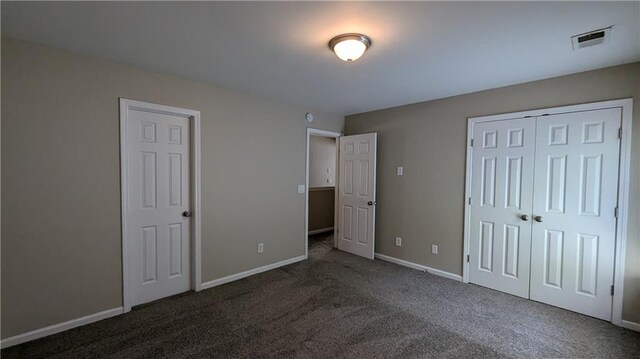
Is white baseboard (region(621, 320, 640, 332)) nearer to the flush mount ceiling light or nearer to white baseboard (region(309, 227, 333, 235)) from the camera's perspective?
the flush mount ceiling light

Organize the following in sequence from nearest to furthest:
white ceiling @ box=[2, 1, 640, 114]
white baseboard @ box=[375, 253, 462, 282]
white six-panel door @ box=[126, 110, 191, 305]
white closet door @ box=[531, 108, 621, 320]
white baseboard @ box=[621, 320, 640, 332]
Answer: white ceiling @ box=[2, 1, 640, 114] → white baseboard @ box=[621, 320, 640, 332] → white closet door @ box=[531, 108, 621, 320] → white six-panel door @ box=[126, 110, 191, 305] → white baseboard @ box=[375, 253, 462, 282]

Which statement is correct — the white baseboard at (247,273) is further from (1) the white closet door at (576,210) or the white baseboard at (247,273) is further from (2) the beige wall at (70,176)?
(1) the white closet door at (576,210)

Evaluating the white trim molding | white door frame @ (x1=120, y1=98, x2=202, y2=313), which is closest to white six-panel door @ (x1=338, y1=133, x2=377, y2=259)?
the white trim molding

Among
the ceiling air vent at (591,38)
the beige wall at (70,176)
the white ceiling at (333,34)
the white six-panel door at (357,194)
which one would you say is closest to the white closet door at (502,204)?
the white ceiling at (333,34)

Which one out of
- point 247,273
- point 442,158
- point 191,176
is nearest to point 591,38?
point 442,158

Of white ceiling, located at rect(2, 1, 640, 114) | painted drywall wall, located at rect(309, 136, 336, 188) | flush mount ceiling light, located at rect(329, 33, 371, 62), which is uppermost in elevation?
white ceiling, located at rect(2, 1, 640, 114)

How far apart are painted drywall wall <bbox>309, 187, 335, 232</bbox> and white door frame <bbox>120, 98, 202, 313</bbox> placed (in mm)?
2999

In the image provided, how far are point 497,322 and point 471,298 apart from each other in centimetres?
48

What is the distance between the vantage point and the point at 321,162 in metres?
6.43

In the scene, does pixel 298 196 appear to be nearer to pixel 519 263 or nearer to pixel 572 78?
pixel 519 263

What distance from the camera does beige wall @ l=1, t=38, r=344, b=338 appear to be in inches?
82.6

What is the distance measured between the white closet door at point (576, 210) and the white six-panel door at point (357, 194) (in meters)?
2.00

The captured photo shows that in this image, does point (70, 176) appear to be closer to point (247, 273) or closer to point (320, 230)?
point (247, 273)

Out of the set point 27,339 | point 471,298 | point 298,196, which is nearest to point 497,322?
point 471,298
